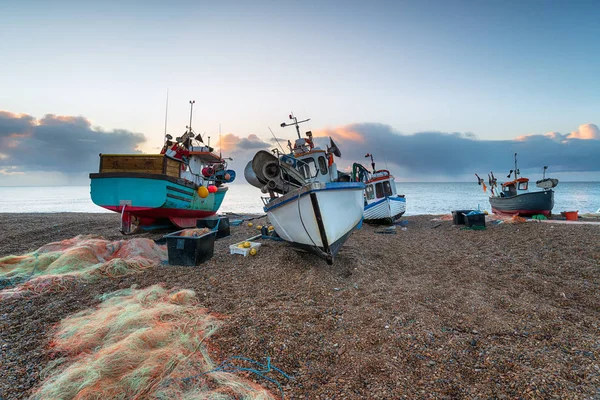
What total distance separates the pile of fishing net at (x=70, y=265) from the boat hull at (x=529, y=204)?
2130 cm

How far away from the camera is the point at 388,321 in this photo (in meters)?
3.84

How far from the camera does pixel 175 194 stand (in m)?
11.1

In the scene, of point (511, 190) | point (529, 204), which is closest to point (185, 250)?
point (529, 204)

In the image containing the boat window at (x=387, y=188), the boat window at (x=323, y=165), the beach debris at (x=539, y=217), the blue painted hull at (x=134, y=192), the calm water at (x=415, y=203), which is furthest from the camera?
the calm water at (x=415, y=203)

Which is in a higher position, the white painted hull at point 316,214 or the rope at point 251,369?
the white painted hull at point 316,214

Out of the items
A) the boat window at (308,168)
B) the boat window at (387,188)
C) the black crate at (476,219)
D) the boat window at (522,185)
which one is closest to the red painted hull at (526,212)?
the boat window at (522,185)

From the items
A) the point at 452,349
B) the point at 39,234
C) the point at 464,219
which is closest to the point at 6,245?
the point at 39,234

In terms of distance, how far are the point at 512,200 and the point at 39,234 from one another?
2674 cm

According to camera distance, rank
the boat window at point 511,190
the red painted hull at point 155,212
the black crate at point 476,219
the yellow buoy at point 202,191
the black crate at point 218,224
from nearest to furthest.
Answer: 1. the red painted hull at point 155,212
2. the black crate at point 218,224
3. the yellow buoy at point 202,191
4. the black crate at point 476,219
5. the boat window at point 511,190

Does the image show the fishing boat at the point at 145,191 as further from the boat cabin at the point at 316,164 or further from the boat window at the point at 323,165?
the boat window at the point at 323,165

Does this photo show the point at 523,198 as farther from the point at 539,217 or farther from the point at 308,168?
the point at 308,168

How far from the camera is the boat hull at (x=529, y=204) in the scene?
17172 mm

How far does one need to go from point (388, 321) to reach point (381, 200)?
13015mm

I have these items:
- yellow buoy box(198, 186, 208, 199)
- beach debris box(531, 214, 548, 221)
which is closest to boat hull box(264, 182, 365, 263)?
yellow buoy box(198, 186, 208, 199)
